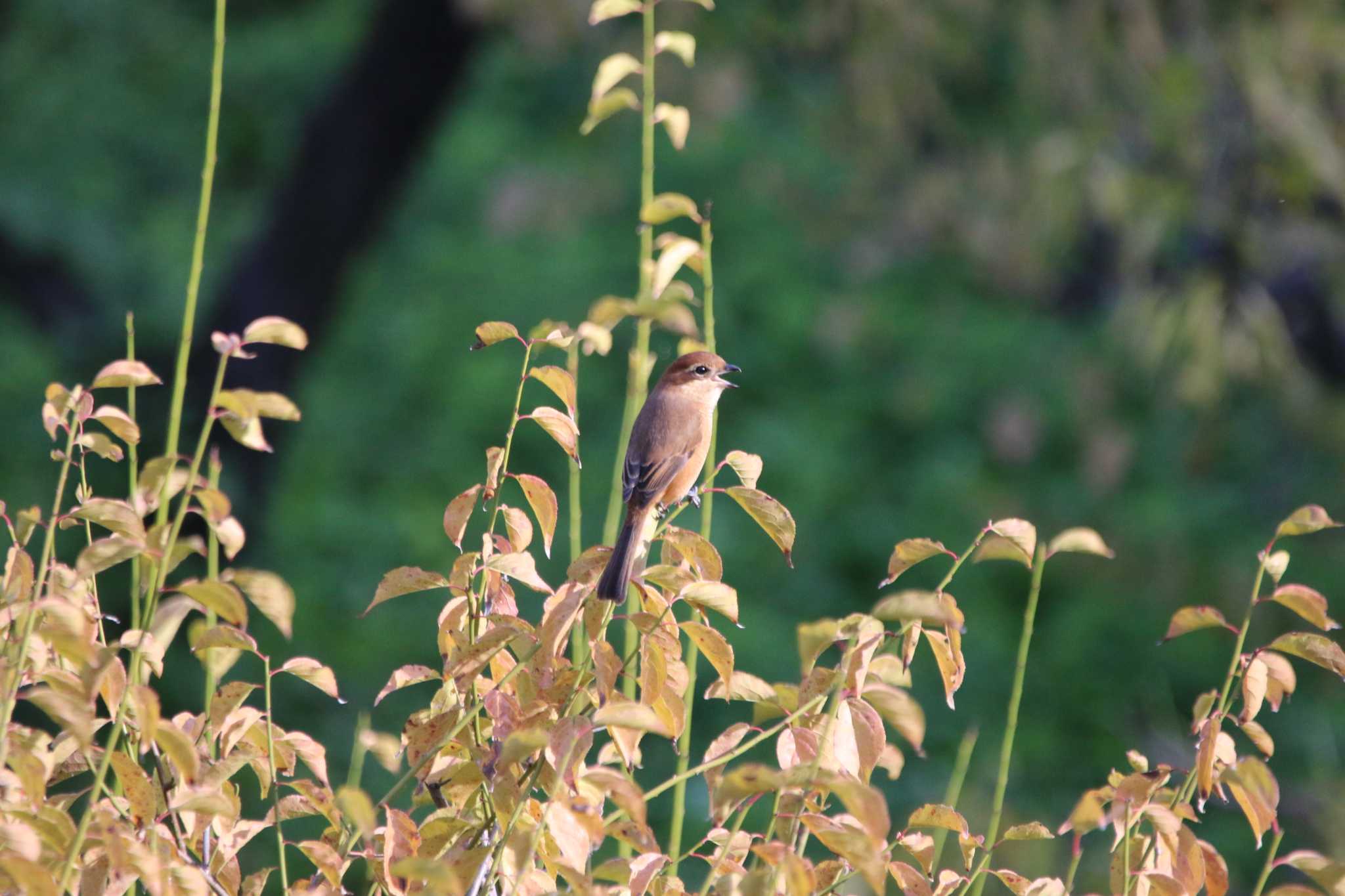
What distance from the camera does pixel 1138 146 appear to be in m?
4.36

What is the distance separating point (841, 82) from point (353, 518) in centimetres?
471

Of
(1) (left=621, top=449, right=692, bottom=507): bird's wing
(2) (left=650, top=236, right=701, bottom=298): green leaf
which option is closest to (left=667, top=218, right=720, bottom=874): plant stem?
(2) (left=650, top=236, right=701, bottom=298): green leaf

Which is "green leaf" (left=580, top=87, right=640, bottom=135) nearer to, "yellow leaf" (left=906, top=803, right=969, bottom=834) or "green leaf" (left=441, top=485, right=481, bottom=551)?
"green leaf" (left=441, top=485, right=481, bottom=551)

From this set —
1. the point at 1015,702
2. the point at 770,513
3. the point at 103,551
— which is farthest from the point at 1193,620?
the point at 103,551

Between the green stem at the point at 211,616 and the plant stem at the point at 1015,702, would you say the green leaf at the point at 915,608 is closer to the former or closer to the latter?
the plant stem at the point at 1015,702

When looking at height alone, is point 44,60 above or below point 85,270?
above

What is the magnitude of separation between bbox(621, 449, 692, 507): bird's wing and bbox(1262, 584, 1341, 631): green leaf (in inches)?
64.9

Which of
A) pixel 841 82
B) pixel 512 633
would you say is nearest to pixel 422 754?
pixel 512 633

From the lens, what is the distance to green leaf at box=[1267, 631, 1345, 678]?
1.58 meters

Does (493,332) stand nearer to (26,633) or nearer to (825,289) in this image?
(26,633)

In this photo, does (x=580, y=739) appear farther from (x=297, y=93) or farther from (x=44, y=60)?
(x=44, y=60)

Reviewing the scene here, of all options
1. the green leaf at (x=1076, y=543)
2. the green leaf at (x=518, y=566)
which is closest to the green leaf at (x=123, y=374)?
the green leaf at (x=518, y=566)

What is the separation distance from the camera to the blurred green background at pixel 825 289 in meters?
4.22

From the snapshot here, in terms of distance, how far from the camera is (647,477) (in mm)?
3143
